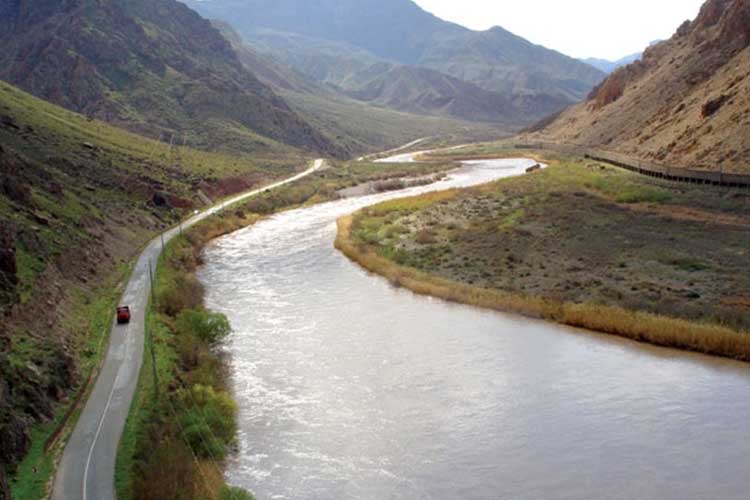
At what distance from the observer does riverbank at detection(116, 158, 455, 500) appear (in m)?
19.1

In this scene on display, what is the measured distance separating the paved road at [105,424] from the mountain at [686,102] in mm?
50601

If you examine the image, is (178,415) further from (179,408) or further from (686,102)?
(686,102)

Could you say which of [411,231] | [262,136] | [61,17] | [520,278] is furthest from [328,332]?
[61,17]

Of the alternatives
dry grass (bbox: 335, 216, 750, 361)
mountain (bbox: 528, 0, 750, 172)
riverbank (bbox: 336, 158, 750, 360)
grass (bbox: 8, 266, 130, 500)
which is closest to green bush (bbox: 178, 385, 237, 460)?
grass (bbox: 8, 266, 130, 500)

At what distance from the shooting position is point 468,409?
2455 centimetres

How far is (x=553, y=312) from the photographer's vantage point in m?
34.4

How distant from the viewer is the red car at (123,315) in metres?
31.8

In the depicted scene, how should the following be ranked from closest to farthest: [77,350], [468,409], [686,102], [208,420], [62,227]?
[208,420] < [468,409] < [77,350] < [62,227] < [686,102]

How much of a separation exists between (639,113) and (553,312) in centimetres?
7733

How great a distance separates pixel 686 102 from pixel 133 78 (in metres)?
87.0

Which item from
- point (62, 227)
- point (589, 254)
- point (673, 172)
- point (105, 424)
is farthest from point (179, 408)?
point (673, 172)

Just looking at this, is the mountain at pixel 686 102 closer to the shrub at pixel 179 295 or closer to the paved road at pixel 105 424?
the shrub at pixel 179 295

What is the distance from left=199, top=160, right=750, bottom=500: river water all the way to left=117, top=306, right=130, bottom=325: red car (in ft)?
14.4

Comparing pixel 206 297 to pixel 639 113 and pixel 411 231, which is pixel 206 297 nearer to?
pixel 411 231
